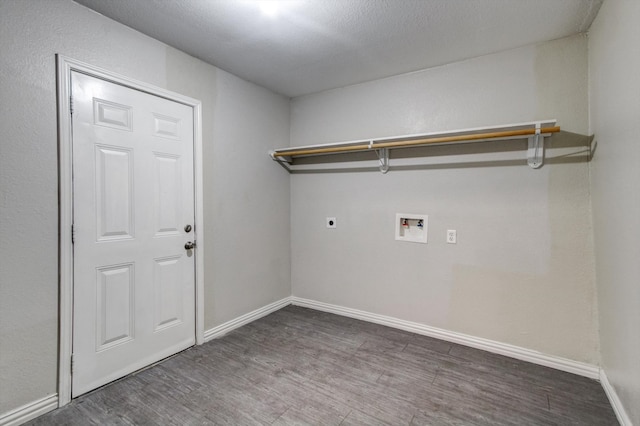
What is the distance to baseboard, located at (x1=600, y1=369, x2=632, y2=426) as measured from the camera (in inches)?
63.2

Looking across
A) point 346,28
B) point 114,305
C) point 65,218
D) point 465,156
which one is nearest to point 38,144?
point 65,218

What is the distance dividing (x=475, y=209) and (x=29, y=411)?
10.6 feet

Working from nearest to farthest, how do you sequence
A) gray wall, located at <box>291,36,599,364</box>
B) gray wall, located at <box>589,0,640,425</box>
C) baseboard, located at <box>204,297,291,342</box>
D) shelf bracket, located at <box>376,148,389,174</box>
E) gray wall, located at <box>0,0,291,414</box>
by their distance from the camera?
gray wall, located at <box>589,0,640,425</box>
gray wall, located at <box>0,0,291,414</box>
gray wall, located at <box>291,36,599,364</box>
baseboard, located at <box>204,297,291,342</box>
shelf bracket, located at <box>376,148,389,174</box>

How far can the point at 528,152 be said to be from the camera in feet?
7.47

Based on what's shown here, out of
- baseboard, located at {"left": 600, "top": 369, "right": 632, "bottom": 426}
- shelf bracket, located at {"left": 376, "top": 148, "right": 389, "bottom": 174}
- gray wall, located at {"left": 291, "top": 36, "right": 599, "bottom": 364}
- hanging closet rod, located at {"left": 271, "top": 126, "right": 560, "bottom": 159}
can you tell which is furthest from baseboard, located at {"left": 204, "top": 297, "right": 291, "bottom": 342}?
baseboard, located at {"left": 600, "top": 369, "right": 632, "bottom": 426}

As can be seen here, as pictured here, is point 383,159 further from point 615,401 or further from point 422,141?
point 615,401

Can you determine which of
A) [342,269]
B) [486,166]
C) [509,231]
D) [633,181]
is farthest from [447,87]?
[342,269]

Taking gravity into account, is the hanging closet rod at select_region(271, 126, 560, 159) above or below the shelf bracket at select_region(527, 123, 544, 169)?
above

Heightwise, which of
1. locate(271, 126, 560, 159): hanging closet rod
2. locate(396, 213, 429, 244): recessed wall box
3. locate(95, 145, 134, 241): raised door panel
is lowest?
locate(396, 213, 429, 244): recessed wall box

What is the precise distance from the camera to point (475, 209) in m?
2.51

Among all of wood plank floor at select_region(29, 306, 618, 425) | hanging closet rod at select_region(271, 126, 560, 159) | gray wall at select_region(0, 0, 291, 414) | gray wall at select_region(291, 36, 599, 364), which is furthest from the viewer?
gray wall at select_region(291, 36, 599, 364)

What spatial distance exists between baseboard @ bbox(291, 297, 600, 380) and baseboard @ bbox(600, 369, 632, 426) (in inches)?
4.3

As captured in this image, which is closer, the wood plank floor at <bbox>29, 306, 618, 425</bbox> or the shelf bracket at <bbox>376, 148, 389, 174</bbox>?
the wood plank floor at <bbox>29, 306, 618, 425</bbox>

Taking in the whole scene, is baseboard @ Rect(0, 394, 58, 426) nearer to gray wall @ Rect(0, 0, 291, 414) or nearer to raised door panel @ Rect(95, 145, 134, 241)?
gray wall @ Rect(0, 0, 291, 414)
